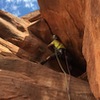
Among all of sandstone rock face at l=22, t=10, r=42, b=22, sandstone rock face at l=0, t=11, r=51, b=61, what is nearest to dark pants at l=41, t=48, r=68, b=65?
sandstone rock face at l=0, t=11, r=51, b=61

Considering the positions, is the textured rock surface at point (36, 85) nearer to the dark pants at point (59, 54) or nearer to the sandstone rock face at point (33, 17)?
the dark pants at point (59, 54)

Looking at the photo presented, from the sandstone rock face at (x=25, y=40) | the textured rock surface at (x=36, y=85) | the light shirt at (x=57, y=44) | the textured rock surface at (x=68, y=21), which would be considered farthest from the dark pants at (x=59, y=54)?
the textured rock surface at (x=36, y=85)

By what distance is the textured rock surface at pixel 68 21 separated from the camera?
47.4 feet

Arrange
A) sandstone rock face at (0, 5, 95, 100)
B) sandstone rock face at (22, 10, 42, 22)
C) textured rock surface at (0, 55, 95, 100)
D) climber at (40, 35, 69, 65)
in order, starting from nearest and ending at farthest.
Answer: textured rock surface at (0, 55, 95, 100), sandstone rock face at (0, 5, 95, 100), climber at (40, 35, 69, 65), sandstone rock face at (22, 10, 42, 22)

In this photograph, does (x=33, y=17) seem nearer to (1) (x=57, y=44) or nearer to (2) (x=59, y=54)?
(1) (x=57, y=44)

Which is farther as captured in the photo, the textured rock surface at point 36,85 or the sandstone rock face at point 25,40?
the sandstone rock face at point 25,40

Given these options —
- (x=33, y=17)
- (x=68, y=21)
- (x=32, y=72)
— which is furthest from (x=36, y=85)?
(x=33, y=17)

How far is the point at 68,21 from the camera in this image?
51.3 ft

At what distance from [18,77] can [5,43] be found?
691 cm

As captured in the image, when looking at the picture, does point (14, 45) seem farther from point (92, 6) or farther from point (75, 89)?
point (92, 6)

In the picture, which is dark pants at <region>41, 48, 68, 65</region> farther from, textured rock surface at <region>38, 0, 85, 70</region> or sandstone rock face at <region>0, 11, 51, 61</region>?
sandstone rock face at <region>0, 11, 51, 61</region>

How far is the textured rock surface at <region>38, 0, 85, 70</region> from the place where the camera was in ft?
47.4

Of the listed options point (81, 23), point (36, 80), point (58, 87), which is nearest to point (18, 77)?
point (36, 80)

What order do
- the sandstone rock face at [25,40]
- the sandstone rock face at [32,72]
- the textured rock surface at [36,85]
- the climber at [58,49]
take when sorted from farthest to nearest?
the sandstone rock face at [25,40], the climber at [58,49], the sandstone rock face at [32,72], the textured rock surface at [36,85]
